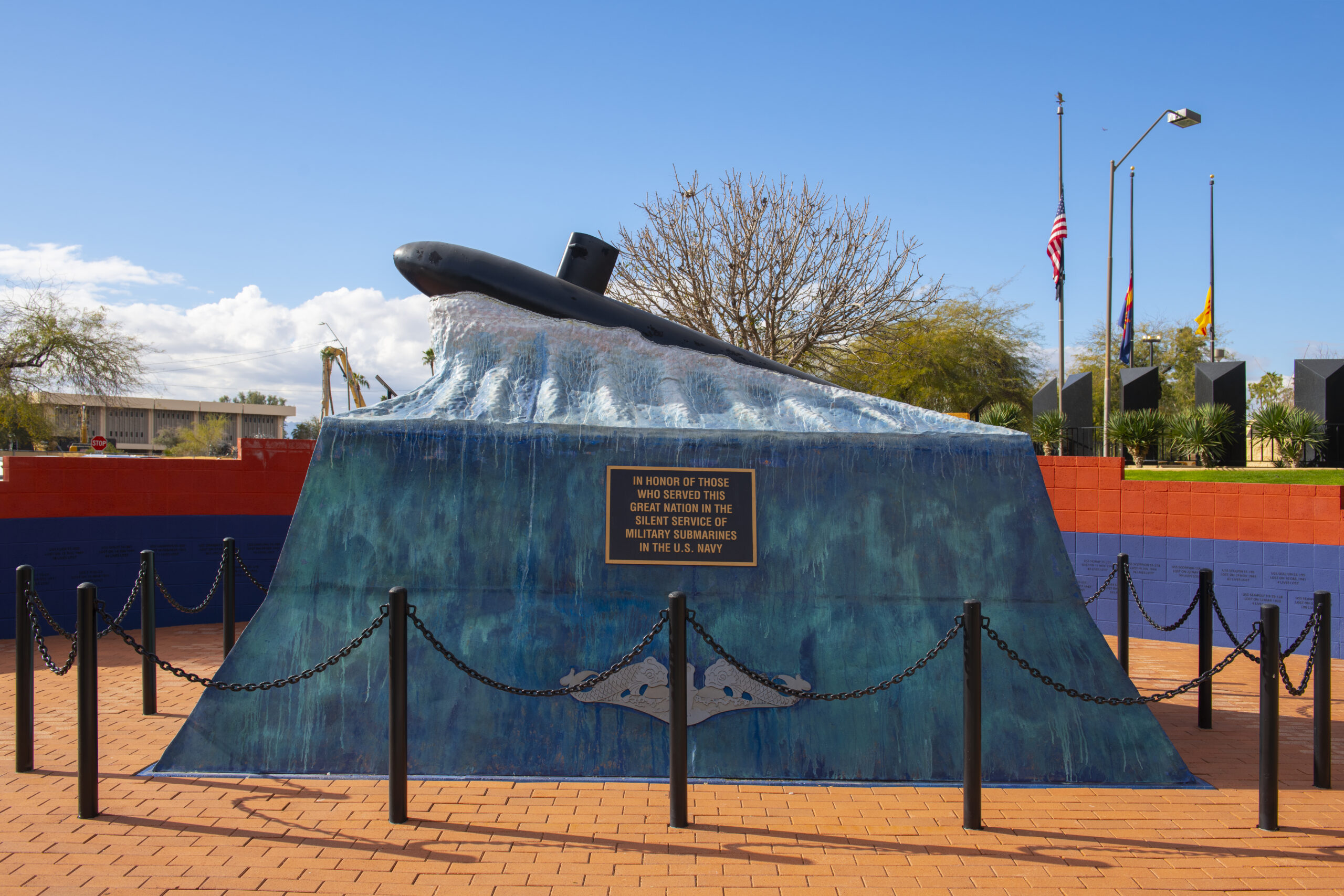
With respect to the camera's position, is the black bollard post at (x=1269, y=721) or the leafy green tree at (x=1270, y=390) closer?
the black bollard post at (x=1269, y=721)

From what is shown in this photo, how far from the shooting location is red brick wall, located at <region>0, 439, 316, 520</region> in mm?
8336

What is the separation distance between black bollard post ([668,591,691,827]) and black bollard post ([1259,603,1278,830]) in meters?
2.65

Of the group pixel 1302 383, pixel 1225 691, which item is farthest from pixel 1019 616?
pixel 1302 383

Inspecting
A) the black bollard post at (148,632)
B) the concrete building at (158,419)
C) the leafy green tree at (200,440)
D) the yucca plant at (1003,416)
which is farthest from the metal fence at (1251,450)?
the concrete building at (158,419)

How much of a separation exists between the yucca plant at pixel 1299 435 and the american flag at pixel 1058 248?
6.27 meters

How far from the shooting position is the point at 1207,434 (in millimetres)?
14203

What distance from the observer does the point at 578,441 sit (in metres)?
4.88

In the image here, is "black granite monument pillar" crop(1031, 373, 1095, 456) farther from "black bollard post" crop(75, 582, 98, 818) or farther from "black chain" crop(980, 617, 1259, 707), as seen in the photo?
"black bollard post" crop(75, 582, 98, 818)

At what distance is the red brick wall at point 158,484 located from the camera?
27.3ft

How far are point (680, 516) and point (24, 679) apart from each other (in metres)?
3.53

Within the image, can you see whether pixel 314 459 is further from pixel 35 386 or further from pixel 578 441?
pixel 35 386

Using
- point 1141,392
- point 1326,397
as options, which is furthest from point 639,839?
point 1141,392

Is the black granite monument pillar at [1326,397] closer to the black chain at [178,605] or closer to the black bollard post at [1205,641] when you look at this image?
the black bollard post at [1205,641]

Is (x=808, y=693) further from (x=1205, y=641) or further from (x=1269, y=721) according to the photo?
(x=1205, y=641)
